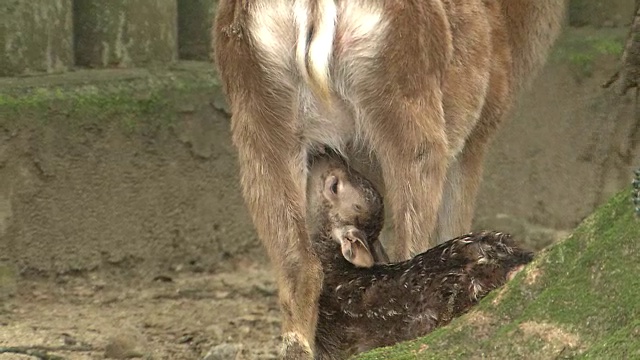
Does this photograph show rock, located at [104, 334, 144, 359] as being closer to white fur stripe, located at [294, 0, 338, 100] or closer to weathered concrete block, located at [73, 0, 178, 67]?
weathered concrete block, located at [73, 0, 178, 67]

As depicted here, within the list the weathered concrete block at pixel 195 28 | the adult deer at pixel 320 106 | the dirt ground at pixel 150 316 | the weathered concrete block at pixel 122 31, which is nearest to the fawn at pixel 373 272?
the adult deer at pixel 320 106

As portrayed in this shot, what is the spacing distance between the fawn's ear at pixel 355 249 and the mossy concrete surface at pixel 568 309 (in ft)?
4.75

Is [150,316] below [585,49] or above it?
below

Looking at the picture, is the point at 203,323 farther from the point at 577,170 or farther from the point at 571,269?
the point at 571,269

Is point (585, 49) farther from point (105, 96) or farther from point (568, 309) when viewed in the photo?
point (568, 309)

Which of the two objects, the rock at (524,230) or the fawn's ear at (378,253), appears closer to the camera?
the fawn's ear at (378,253)

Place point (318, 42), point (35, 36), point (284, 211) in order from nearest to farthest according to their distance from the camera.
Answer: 1. point (318, 42)
2. point (284, 211)
3. point (35, 36)

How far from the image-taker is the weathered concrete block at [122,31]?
7.13 metres

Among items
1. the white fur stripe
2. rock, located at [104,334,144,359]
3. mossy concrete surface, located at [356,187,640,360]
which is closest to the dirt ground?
rock, located at [104,334,144,359]

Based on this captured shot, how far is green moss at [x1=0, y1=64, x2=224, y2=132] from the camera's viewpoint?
6.80 meters

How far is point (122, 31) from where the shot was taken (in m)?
7.18

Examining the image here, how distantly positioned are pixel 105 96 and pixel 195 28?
2.51 feet

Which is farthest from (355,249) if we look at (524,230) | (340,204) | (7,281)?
(524,230)

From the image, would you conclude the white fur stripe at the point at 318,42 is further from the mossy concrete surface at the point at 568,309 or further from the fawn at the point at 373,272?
the mossy concrete surface at the point at 568,309
